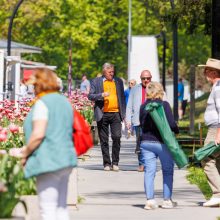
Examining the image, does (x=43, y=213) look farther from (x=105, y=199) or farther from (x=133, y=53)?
(x=133, y=53)

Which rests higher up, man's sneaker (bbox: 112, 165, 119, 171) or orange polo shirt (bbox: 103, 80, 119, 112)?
orange polo shirt (bbox: 103, 80, 119, 112)

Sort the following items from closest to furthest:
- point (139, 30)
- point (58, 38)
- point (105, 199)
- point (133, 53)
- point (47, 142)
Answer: point (47, 142) < point (105, 199) < point (133, 53) < point (58, 38) < point (139, 30)

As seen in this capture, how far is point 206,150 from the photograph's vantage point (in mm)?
16172

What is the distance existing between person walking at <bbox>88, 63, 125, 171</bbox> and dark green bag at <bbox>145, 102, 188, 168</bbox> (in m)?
6.59

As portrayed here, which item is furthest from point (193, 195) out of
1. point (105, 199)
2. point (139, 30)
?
point (139, 30)

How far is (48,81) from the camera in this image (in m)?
10.9

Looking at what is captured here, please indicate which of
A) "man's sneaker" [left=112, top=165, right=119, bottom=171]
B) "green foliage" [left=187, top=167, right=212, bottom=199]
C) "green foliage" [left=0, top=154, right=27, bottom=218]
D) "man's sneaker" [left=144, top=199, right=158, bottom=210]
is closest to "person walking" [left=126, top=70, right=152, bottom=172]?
"man's sneaker" [left=112, top=165, right=119, bottom=171]

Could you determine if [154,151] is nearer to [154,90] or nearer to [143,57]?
[154,90]

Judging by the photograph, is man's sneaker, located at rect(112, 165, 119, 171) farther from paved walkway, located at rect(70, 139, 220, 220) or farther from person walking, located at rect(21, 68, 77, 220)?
person walking, located at rect(21, 68, 77, 220)

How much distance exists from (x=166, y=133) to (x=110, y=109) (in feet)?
23.0

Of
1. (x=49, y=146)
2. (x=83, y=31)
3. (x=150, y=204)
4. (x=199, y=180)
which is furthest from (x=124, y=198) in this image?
(x=83, y=31)

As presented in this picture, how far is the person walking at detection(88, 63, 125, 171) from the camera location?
74.3 ft

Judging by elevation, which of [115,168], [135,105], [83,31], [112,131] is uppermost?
[83,31]

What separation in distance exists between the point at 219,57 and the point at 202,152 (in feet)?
25.9
